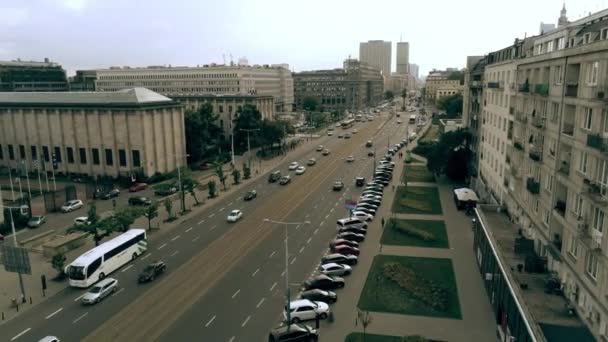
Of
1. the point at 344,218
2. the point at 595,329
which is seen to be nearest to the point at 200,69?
the point at 344,218

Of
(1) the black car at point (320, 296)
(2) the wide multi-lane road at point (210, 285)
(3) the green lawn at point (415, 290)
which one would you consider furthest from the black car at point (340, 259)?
(1) the black car at point (320, 296)

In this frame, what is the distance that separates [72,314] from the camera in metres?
34.4

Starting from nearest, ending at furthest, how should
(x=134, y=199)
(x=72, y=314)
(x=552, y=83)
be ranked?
(x=552, y=83) → (x=72, y=314) → (x=134, y=199)

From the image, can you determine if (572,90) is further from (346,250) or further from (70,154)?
(70,154)

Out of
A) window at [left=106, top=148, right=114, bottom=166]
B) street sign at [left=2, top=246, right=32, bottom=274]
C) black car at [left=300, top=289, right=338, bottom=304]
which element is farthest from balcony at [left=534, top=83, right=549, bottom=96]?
window at [left=106, top=148, right=114, bottom=166]

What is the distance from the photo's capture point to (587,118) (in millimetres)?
24797

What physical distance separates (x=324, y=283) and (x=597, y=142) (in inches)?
880

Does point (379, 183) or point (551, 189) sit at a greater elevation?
point (551, 189)

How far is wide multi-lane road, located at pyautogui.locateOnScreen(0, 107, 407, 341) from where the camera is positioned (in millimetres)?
32031

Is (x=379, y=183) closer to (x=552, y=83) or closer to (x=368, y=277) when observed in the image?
(x=368, y=277)

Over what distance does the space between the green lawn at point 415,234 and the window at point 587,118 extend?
24335mm

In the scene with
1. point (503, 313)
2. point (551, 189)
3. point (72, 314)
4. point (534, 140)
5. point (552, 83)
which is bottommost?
point (72, 314)

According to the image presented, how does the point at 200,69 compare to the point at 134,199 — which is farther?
the point at 200,69

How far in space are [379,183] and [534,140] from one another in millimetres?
39809
